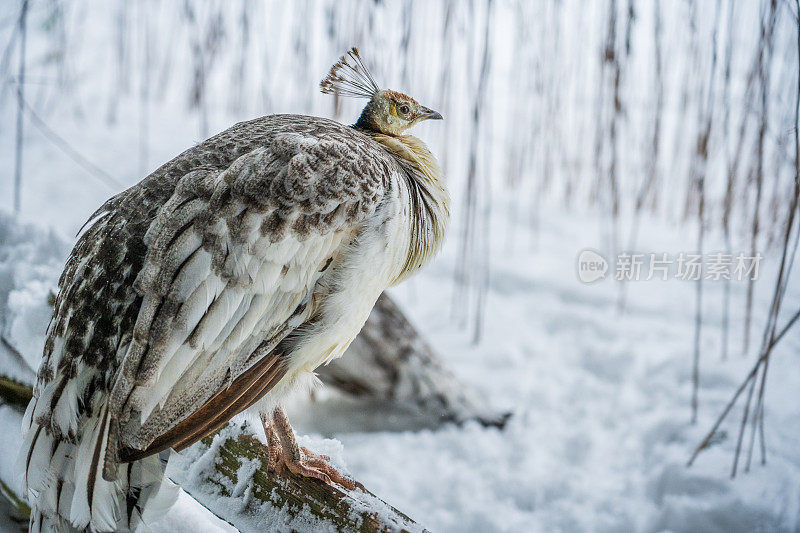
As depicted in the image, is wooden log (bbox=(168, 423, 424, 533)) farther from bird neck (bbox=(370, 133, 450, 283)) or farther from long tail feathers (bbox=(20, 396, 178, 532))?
bird neck (bbox=(370, 133, 450, 283))

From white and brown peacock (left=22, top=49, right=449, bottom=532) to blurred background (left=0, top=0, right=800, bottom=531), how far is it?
0.53 m

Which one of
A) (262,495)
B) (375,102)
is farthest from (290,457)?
(375,102)

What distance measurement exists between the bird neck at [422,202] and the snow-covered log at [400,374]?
0.94 meters

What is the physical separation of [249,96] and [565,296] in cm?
223

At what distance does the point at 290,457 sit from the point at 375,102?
32.9 inches

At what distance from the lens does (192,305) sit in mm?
1008

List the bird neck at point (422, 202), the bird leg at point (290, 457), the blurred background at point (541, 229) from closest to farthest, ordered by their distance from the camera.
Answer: the bird leg at point (290, 457) < the bird neck at point (422, 202) < the blurred background at point (541, 229)

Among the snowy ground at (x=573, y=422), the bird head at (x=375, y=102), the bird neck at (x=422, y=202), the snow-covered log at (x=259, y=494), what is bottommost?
the snowy ground at (x=573, y=422)

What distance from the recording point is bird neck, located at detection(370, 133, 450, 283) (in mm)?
1316

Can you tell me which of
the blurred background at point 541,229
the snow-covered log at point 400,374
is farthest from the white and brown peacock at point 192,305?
the snow-covered log at point 400,374

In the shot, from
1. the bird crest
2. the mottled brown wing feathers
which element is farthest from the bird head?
the mottled brown wing feathers

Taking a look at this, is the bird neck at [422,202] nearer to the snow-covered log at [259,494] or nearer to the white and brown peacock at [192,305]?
the white and brown peacock at [192,305]

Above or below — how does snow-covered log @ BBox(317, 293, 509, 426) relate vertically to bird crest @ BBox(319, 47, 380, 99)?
below

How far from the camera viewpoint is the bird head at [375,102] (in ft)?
4.61
